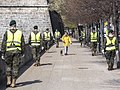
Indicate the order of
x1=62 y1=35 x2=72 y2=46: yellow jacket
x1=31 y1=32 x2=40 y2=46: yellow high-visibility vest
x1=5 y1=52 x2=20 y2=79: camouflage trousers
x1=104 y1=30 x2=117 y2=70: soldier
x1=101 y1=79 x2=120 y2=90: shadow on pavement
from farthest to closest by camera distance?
x1=62 y1=35 x2=72 y2=46: yellow jacket → x1=31 y1=32 x2=40 y2=46: yellow high-visibility vest → x1=104 y1=30 x2=117 y2=70: soldier → x1=101 y1=79 x2=120 y2=90: shadow on pavement → x1=5 y1=52 x2=20 y2=79: camouflage trousers

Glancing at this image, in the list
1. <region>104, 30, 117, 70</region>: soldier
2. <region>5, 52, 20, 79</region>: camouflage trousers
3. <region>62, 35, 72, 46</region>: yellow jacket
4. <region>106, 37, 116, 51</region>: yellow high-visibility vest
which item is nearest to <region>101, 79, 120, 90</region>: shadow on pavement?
<region>5, 52, 20, 79</region>: camouflage trousers

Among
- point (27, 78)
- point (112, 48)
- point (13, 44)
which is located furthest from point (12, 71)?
point (112, 48)

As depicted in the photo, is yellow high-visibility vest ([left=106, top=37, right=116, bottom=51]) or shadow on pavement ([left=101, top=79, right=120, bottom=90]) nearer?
shadow on pavement ([left=101, top=79, right=120, bottom=90])

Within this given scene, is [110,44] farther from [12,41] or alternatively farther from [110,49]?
[12,41]

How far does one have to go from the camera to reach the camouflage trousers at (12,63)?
41.2ft

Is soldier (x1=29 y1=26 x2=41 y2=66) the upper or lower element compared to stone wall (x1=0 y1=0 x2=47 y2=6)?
lower

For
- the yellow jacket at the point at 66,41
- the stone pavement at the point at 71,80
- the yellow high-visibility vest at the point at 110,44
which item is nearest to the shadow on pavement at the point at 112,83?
the stone pavement at the point at 71,80

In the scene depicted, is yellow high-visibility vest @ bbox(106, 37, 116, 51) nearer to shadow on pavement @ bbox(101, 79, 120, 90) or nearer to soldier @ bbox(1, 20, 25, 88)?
shadow on pavement @ bbox(101, 79, 120, 90)

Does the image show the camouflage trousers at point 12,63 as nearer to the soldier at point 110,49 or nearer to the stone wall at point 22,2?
the soldier at point 110,49

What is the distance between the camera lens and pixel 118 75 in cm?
1572

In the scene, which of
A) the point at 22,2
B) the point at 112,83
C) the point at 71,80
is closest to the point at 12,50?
the point at 71,80

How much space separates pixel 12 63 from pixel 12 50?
1.35 ft

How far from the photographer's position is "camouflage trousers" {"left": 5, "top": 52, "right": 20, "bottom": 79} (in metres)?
12.6

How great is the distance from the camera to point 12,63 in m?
12.6
